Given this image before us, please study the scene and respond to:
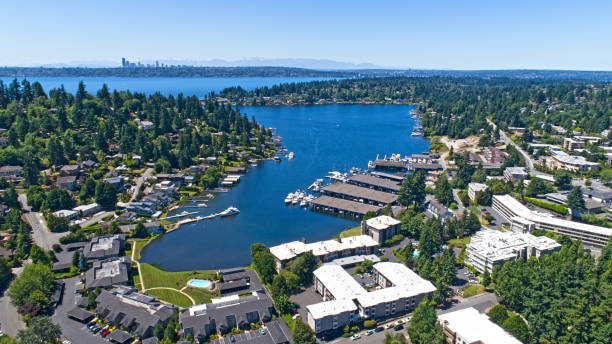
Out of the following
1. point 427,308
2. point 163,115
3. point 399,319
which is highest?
point 163,115

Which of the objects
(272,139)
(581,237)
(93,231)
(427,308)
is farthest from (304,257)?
(272,139)

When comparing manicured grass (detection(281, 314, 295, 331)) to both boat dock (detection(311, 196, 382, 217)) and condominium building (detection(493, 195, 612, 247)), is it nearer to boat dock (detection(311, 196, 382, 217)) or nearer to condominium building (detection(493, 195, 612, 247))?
boat dock (detection(311, 196, 382, 217))

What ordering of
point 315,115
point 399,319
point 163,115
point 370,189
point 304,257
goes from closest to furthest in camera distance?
point 399,319, point 304,257, point 370,189, point 163,115, point 315,115

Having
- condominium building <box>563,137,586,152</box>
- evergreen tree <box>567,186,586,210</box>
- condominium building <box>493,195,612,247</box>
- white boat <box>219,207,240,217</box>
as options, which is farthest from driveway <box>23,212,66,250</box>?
condominium building <box>563,137,586,152</box>

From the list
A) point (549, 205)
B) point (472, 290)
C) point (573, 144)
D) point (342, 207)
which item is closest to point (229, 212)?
point (342, 207)

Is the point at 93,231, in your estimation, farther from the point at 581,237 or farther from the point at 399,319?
the point at 581,237

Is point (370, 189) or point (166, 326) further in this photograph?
point (370, 189)

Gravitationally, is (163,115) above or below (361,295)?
above
